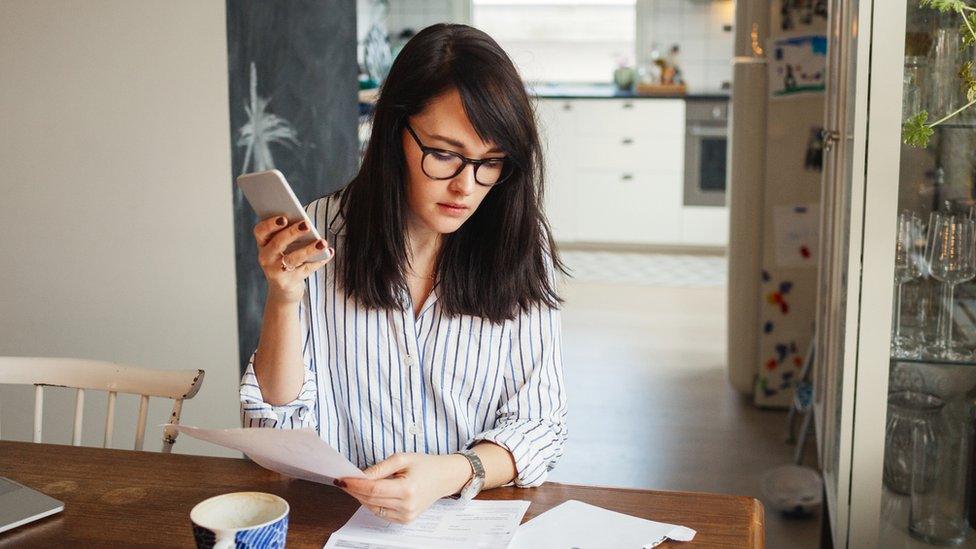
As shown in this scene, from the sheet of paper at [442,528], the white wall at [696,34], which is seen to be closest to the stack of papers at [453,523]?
the sheet of paper at [442,528]

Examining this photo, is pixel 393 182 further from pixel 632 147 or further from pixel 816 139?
pixel 632 147

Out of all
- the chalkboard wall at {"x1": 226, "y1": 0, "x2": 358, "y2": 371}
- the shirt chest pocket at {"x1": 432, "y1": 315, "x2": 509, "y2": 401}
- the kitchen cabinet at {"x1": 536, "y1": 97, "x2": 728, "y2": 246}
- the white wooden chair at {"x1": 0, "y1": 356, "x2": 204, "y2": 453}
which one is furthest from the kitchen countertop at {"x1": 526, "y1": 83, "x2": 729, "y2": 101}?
the shirt chest pocket at {"x1": 432, "y1": 315, "x2": 509, "y2": 401}

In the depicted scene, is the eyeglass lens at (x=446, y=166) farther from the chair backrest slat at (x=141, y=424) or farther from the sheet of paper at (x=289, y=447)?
the chair backrest slat at (x=141, y=424)

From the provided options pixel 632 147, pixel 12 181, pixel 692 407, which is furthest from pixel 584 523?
pixel 632 147

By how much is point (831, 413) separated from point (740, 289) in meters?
1.49

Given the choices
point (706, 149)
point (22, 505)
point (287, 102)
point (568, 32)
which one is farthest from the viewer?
point (568, 32)

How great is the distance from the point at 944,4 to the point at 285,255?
1286mm

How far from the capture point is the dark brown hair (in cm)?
131

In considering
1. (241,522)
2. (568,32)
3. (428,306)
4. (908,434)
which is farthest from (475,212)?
(568,32)

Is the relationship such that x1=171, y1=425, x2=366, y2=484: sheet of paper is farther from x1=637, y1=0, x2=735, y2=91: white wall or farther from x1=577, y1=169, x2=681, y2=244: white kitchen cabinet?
x1=637, y1=0, x2=735, y2=91: white wall

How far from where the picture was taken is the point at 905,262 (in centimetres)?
209

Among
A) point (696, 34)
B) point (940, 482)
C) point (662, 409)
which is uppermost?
point (696, 34)

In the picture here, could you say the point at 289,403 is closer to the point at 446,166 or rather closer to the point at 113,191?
the point at 446,166

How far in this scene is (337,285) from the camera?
4.78 feet
